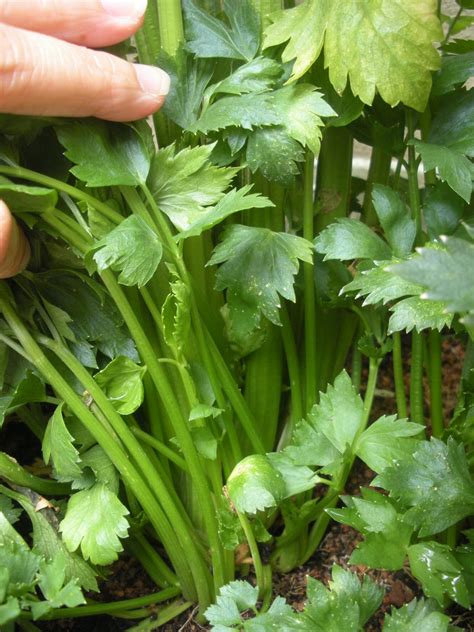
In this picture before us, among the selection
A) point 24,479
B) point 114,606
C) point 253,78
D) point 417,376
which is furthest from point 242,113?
point 114,606

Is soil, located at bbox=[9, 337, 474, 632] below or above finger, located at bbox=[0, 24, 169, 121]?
below

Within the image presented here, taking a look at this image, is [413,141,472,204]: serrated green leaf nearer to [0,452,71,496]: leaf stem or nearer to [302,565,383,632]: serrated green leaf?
[302,565,383,632]: serrated green leaf

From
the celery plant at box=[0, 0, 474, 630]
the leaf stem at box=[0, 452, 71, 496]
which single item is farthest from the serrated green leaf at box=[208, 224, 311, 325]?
the leaf stem at box=[0, 452, 71, 496]

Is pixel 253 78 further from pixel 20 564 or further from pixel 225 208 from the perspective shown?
pixel 20 564

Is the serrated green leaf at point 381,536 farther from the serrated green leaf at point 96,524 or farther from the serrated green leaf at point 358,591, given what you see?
the serrated green leaf at point 96,524

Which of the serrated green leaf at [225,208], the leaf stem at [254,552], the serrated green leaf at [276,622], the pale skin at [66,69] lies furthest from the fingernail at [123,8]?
the serrated green leaf at [276,622]

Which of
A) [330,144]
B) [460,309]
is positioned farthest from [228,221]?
[460,309]

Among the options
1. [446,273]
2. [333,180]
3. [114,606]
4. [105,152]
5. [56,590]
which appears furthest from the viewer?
[333,180]
